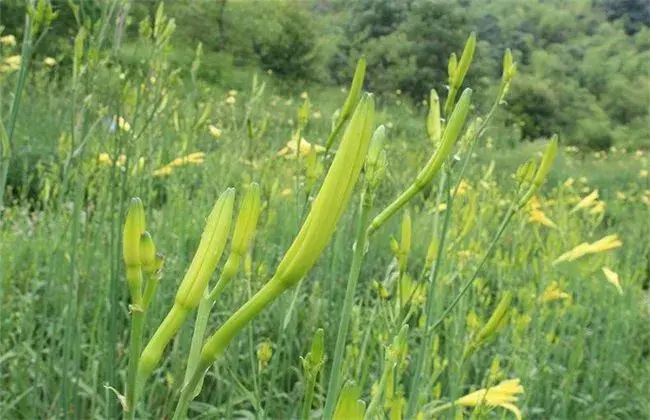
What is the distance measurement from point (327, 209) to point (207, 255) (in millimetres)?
65

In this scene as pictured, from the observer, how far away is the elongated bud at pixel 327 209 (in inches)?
Result: 10.7

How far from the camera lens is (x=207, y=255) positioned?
1.03ft

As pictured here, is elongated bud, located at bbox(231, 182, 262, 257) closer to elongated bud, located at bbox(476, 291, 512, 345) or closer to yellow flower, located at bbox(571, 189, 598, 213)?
elongated bud, located at bbox(476, 291, 512, 345)

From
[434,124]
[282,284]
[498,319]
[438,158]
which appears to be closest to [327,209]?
[282,284]

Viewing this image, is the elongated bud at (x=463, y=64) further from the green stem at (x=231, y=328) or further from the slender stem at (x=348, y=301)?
the green stem at (x=231, y=328)

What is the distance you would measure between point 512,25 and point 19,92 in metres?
18.6

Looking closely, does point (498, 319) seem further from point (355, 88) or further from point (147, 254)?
point (147, 254)

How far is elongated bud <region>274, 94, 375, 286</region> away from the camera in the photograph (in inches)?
10.7

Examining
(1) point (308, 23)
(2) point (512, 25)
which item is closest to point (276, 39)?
(1) point (308, 23)

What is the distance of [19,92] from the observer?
0.72 metres

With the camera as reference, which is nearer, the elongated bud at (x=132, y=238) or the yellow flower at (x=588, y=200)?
the elongated bud at (x=132, y=238)

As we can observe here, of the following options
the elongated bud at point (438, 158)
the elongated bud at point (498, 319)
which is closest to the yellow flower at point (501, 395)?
the elongated bud at point (498, 319)

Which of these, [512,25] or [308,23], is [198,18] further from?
[512,25]

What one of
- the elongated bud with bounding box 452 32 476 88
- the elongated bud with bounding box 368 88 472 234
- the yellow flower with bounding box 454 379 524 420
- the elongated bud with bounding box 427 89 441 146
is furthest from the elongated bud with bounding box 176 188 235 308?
the yellow flower with bounding box 454 379 524 420
